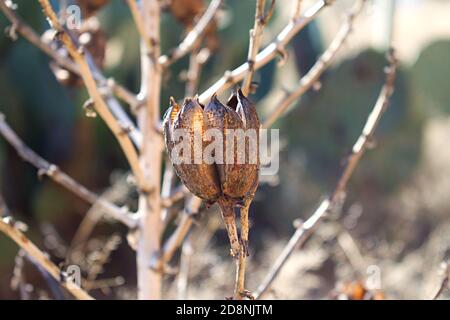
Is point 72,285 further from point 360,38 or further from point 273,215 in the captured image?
point 360,38

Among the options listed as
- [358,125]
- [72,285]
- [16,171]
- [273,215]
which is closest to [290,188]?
[273,215]

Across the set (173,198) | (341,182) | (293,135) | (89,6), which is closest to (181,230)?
(173,198)

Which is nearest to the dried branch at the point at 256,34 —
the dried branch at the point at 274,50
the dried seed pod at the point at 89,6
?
the dried branch at the point at 274,50

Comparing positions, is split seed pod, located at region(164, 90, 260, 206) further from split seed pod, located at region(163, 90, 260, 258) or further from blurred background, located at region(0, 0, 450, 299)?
blurred background, located at region(0, 0, 450, 299)

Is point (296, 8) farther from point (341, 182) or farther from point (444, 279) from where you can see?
point (444, 279)

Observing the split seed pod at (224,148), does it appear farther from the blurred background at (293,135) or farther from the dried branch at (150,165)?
the blurred background at (293,135)
